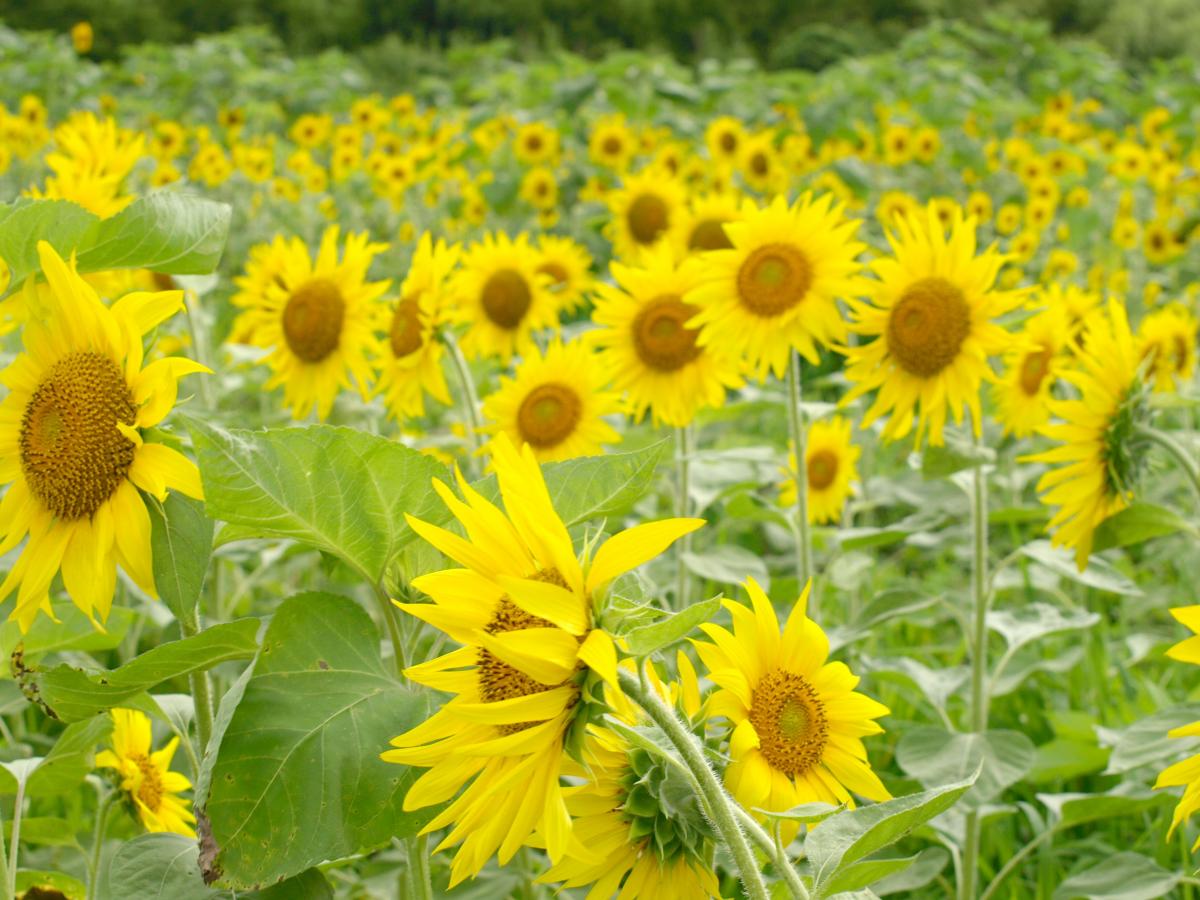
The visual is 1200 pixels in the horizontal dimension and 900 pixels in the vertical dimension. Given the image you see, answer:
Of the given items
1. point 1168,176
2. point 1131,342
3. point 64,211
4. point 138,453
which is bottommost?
point 1168,176

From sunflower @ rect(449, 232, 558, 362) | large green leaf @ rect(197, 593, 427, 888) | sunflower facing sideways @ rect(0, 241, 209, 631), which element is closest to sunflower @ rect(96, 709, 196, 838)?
sunflower facing sideways @ rect(0, 241, 209, 631)

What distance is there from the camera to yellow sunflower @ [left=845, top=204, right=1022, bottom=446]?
6.72 feet

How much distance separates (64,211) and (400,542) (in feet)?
1.53

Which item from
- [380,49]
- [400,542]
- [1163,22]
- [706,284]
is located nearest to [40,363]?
[400,542]

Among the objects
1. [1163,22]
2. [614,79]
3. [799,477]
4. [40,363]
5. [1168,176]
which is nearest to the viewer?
[40,363]

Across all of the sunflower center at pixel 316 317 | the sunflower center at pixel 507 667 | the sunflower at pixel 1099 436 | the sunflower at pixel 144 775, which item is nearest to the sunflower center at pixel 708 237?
the sunflower center at pixel 316 317

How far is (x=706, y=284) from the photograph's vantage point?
228 centimetres

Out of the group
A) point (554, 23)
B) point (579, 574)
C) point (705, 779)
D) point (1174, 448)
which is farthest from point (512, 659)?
point (554, 23)

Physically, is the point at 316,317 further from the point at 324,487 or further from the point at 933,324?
the point at 324,487

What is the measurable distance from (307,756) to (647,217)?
123 inches

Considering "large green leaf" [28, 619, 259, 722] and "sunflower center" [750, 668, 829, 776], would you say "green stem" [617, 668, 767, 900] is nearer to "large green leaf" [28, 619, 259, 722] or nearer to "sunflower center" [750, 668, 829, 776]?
"sunflower center" [750, 668, 829, 776]

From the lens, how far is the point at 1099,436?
1.82 metres

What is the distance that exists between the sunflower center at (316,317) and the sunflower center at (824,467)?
1.08 m

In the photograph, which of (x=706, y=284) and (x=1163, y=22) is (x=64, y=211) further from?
(x=1163, y=22)
